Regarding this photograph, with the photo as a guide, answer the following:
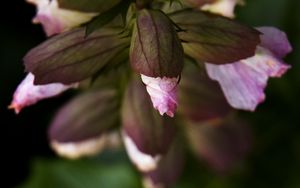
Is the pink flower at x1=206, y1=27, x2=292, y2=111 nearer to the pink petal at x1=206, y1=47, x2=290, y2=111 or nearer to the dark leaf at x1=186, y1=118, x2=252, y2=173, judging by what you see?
the pink petal at x1=206, y1=47, x2=290, y2=111

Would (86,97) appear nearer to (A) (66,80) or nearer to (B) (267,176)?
(A) (66,80)

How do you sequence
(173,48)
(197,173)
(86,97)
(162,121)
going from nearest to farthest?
(173,48), (162,121), (86,97), (197,173)

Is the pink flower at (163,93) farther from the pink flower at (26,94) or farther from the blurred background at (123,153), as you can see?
the blurred background at (123,153)

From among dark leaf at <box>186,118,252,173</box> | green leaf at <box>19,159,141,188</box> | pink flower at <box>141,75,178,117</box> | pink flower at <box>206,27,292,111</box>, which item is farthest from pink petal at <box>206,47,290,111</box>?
green leaf at <box>19,159,141,188</box>

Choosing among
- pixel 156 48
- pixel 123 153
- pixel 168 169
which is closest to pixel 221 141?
pixel 168 169

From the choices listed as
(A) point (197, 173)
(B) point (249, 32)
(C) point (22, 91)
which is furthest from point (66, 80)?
(A) point (197, 173)

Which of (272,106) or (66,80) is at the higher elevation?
(66,80)

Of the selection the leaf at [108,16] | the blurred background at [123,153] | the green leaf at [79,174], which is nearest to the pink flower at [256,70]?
the leaf at [108,16]
